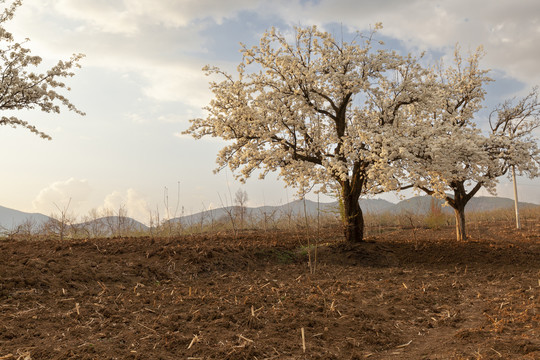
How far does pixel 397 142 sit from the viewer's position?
10312mm

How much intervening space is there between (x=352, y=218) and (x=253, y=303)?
7293mm

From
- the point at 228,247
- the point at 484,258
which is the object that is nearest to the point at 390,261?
the point at 484,258

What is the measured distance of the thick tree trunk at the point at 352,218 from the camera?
12570 millimetres

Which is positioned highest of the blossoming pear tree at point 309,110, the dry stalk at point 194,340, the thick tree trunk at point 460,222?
the blossoming pear tree at point 309,110

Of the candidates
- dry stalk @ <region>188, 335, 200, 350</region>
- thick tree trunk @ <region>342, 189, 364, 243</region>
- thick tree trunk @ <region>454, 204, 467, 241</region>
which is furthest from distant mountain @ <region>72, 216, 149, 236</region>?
dry stalk @ <region>188, 335, 200, 350</region>

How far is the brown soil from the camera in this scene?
4570mm

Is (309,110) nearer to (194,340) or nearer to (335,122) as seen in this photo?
(335,122)

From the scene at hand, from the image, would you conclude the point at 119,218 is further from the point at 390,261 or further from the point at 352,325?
the point at 352,325

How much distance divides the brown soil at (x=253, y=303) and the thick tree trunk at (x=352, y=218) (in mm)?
1287

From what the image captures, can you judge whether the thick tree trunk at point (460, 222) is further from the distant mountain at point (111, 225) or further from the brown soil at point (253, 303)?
the distant mountain at point (111, 225)

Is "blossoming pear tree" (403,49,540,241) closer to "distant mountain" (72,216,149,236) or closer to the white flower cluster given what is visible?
the white flower cluster

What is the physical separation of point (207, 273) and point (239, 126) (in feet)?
16.7

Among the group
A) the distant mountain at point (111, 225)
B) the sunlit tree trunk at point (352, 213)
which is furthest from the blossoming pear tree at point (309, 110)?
the distant mountain at point (111, 225)

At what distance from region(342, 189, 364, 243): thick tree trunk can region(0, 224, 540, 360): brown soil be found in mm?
1287
